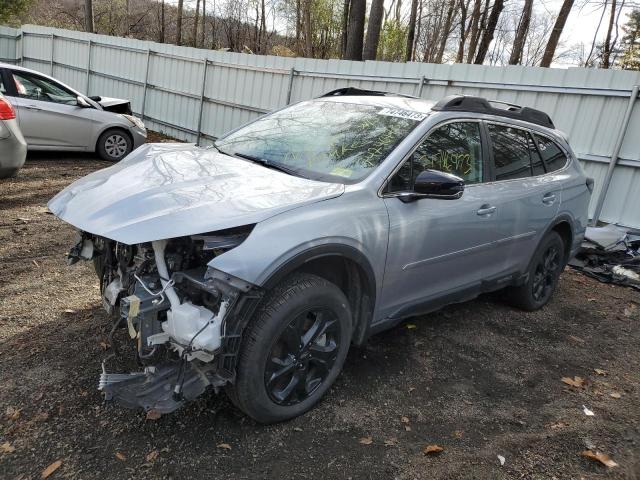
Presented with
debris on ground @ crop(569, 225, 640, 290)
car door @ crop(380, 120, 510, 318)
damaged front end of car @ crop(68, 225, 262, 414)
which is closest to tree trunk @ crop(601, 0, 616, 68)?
debris on ground @ crop(569, 225, 640, 290)

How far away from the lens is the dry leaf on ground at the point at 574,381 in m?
3.83

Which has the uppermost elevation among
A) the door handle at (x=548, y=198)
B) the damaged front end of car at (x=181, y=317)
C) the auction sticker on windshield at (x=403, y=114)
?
the auction sticker on windshield at (x=403, y=114)

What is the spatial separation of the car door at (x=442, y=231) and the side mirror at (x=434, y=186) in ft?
0.22

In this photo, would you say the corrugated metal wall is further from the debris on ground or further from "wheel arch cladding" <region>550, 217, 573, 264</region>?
"wheel arch cladding" <region>550, 217, 573, 264</region>

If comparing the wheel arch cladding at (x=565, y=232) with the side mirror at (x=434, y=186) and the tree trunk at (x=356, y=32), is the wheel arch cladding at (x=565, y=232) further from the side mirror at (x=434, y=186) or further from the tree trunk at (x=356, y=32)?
the tree trunk at (x=356, y=32)

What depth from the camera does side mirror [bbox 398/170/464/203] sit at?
316cm

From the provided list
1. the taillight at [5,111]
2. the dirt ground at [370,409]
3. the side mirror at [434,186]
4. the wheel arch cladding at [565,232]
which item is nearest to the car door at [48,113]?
the taillight at [5,111]

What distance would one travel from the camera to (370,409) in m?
3.20

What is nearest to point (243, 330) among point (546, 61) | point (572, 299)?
point (572, 299)

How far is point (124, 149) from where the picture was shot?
10242 mm

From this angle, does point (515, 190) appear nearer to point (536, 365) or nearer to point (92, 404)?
point (536, 365)

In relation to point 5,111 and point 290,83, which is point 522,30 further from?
point 5,111

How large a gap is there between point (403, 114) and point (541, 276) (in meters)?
2.36

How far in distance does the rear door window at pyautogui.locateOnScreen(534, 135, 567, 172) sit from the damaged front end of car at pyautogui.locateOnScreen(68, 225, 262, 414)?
324 centimetres
